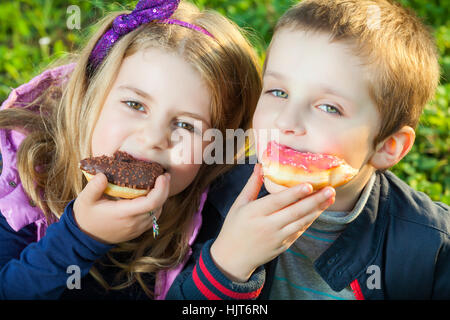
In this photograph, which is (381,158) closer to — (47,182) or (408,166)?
(408,166)

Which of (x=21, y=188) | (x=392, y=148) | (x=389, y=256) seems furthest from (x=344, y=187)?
(x=21, y=188)

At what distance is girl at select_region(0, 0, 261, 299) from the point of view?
2.13 meters

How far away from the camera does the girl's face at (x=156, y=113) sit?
2.16m

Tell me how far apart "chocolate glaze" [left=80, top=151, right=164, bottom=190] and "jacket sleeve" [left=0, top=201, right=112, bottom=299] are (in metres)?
0.28

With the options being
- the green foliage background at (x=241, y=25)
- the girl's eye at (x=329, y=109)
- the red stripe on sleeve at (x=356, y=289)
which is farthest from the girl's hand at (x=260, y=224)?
the green foliage background at (x=241, y=25)

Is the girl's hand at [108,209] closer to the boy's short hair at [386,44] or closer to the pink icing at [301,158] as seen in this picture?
the pink icing at [301,158]

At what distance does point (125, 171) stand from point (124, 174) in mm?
15

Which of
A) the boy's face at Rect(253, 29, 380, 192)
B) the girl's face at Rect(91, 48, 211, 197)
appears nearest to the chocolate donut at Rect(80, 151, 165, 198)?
the girl's face at Rect(91, 48, 211, 197)

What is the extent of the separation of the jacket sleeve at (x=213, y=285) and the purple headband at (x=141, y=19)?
1122 mm

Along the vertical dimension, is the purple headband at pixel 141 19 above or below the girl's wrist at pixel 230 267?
above

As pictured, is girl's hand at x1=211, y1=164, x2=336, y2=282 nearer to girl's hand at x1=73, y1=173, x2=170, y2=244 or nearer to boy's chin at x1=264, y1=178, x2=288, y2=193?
boy's chin at x1=264, y1=178, x2=288, y2=193

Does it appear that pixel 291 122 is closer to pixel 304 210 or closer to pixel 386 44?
pixel 304 210

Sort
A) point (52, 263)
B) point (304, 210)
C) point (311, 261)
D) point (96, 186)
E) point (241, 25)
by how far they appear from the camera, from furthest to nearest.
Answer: point (241, 25) < point (311, 261) < point (52, 263) < point (96, 186) < point (304, 210)

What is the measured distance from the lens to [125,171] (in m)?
2.04
